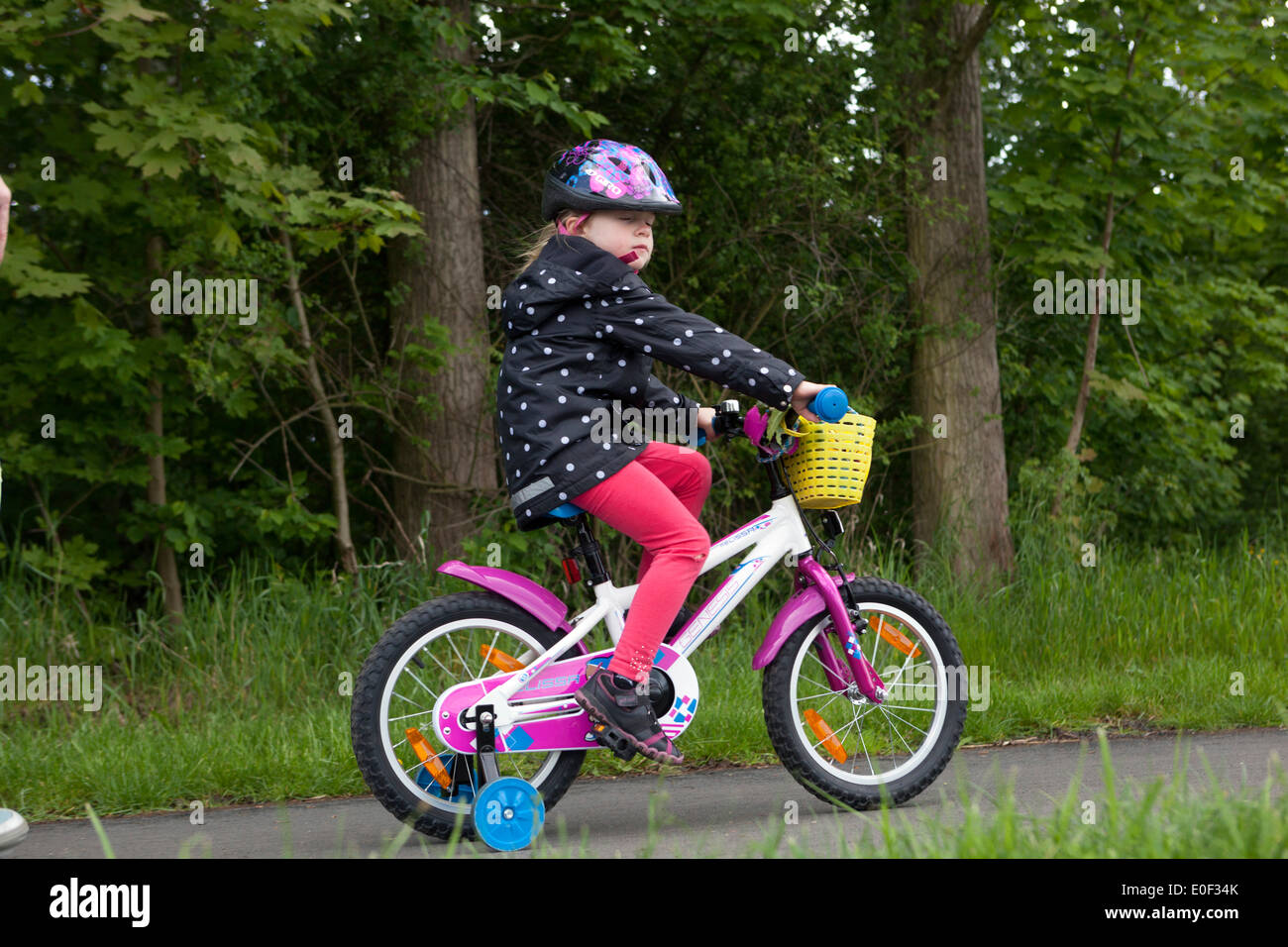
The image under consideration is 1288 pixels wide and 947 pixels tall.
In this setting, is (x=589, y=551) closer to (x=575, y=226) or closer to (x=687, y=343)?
(x=687, y=343)

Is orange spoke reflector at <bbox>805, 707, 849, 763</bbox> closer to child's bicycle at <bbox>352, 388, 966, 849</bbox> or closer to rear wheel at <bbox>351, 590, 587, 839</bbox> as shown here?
child's bicycle at <bbox>352, 388, 966, 849</bbox>

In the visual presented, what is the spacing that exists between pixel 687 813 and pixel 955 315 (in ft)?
17.4

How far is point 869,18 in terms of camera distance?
8516mm

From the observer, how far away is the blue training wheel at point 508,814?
11.6 feet

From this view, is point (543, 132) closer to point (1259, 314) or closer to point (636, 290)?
point (636, 290)

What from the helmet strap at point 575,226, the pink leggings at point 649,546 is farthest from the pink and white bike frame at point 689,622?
the helmet strap at point 575,226

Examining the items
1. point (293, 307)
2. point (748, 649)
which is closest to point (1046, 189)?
point (748, 649)

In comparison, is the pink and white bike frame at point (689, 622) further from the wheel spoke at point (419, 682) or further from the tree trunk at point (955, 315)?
the tree trunk at point (955, 315)

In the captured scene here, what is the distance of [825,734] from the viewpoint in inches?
162

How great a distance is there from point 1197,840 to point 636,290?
2129 mm

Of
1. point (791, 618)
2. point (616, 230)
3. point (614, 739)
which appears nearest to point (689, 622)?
point (791, 618)

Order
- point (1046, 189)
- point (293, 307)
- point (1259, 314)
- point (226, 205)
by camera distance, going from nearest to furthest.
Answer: point (226, 205), point (293, 307), point (1046, 189), point (1259, 314)

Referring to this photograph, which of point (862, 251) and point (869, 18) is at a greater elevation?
point (869, 18)

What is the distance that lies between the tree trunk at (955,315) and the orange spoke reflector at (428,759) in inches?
203
